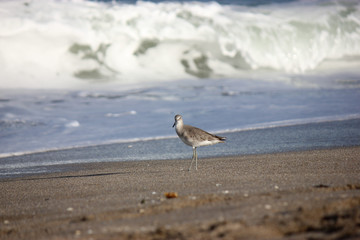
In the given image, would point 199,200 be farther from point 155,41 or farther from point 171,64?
point 155,41

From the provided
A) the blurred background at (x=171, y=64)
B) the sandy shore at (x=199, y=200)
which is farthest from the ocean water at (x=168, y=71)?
the sandy shore at (x=199, y=200)

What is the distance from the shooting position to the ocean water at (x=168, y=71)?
1198cm

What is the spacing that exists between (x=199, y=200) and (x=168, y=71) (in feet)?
55.1

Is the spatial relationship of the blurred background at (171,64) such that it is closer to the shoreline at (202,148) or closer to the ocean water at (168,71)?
the ocean water at (168,71)

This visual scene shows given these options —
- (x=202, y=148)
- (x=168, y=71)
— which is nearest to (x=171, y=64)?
(x=168, y=71)

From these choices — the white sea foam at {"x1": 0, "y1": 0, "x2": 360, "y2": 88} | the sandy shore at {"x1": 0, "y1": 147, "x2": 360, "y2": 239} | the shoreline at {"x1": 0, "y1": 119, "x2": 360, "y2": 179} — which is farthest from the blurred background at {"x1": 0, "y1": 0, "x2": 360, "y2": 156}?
the sandy shore at {"x1": 0, "y1": 147, "x2": 360, "y2": 239}

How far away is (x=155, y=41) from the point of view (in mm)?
21766

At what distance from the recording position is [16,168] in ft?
29.0

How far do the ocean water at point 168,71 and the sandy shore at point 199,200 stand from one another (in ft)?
7.89

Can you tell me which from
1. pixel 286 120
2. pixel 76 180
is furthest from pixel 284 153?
pixel 286 120

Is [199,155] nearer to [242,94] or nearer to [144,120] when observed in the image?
[144,120]

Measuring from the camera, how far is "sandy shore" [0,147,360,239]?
12.1 ft

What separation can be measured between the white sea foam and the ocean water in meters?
0.04

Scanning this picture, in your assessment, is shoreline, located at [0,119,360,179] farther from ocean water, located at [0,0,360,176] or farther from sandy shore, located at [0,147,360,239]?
sandy shore, located at [0,147,360,239]
